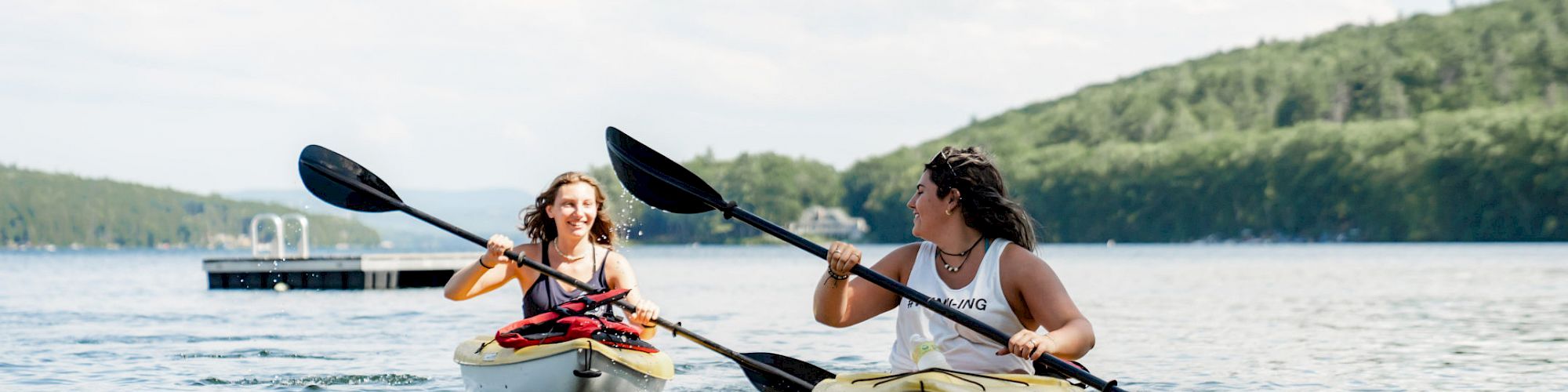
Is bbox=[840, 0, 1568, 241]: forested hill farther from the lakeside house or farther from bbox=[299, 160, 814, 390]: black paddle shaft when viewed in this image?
bbox=[299, 160, 814, 390]: black paddle shaft

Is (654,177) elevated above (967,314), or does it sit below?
above

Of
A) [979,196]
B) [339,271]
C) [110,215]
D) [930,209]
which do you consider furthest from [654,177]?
[110,215]

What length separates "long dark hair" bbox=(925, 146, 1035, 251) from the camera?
508cm

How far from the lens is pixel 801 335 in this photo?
18484 mm

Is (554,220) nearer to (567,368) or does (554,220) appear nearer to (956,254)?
(567,368)

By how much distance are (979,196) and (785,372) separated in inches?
109

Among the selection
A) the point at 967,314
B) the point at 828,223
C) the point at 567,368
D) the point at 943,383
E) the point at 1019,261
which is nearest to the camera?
the point at 943,383

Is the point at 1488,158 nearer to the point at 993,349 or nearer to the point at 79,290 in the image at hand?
the point at 79,290

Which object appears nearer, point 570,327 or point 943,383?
point 943,383

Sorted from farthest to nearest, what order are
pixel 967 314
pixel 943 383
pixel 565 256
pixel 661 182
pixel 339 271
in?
pixel 339 271
pixel 565 256
pixel 661 182
pixel 967 314
pixel 943 383

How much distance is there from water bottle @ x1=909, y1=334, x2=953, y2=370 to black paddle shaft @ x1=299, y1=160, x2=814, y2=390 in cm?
222

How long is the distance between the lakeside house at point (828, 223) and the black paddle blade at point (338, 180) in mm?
139424

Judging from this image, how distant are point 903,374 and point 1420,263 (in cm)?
5073

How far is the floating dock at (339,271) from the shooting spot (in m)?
33.0
